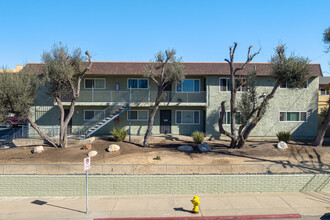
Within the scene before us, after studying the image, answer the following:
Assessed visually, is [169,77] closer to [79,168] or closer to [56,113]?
[79,168]

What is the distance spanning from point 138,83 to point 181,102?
14.3 feet

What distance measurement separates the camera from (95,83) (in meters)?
21.6

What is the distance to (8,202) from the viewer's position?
10.7 metres

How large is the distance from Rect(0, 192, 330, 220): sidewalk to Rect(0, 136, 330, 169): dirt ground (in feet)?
10.6

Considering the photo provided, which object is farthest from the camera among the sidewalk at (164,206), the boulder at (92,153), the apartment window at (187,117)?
the apartment window at (187,117)

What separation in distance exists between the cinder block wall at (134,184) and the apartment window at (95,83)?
11468 millimetres

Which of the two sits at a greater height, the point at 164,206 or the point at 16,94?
the point at 16,94

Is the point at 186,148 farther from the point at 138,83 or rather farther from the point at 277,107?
the point at 277,107

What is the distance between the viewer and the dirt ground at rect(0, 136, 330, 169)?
563 inches

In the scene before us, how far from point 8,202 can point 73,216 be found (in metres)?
3.81

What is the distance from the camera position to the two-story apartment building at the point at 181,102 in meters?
20.5

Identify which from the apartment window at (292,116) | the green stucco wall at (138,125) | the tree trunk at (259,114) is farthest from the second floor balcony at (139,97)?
the apartment window at (292,116)

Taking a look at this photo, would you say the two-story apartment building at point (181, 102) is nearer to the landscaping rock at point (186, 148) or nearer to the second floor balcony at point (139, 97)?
the second floor balcony at point (139, 97)

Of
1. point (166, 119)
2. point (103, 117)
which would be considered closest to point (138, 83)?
point (166, 119)
